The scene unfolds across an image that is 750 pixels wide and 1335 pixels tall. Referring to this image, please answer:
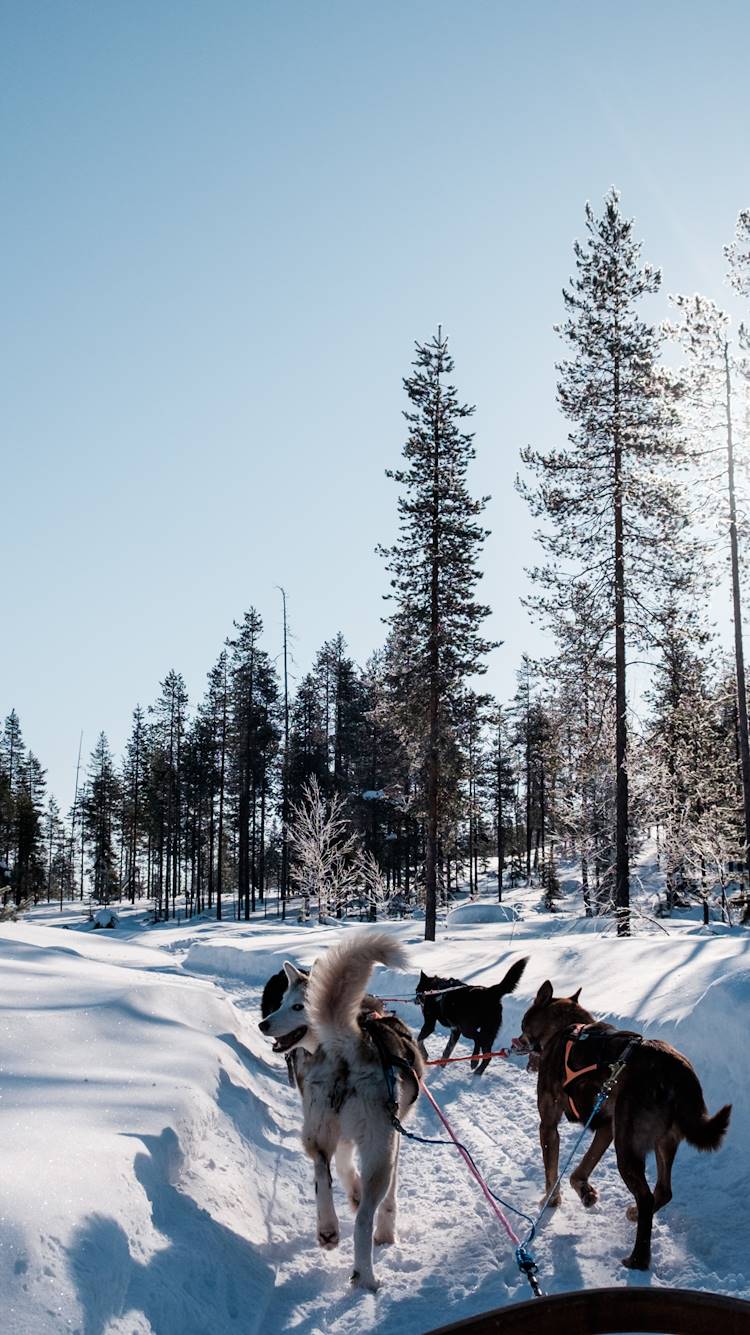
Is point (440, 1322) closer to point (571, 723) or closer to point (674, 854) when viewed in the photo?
point (571, 723)

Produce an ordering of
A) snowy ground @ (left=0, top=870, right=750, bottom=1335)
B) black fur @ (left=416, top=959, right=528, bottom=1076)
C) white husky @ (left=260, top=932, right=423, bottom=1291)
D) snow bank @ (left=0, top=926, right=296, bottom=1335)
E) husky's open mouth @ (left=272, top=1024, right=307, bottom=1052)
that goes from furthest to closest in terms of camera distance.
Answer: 1. black fur @ (left=416, top=959, right=528, bottom=1076)
2. husky's open mouth @ (left=272, top=1024, right=307, bottom=1052)
3. white husky @ (left=260, top=932, right=423, bottom=1291)
4. snowy ground @ (left=0, top=870, right=750, bottom=1335)
5. snow bank @ (left=0, top=926, right=296, bottom=1335)

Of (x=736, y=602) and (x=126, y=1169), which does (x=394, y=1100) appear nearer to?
(x=126, y=1169)

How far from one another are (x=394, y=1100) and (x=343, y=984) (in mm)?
711

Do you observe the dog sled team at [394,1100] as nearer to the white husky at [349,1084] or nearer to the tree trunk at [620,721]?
the white husky at [349,1084]

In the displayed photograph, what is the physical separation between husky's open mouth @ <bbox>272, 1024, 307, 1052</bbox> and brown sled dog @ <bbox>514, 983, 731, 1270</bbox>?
165 centimetres

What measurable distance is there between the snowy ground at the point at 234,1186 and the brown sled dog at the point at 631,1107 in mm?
293

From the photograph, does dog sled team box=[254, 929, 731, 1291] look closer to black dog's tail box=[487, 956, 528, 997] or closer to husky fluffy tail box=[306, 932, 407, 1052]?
husky fluffy tail box=[306, 932, 407, 1052]

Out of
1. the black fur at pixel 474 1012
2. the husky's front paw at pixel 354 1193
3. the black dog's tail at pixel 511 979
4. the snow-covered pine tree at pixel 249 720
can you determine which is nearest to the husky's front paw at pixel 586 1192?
the husky's front paw at pixel 354 1193

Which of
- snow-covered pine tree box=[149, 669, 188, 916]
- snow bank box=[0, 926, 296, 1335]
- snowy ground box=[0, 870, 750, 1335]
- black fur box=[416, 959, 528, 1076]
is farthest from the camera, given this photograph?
snow-covered pine tree box=[149, 669, 188, 916]

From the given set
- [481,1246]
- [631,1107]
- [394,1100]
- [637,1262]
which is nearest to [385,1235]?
[481,1246]

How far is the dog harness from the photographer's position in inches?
185

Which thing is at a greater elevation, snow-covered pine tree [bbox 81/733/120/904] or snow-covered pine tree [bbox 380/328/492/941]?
snow-covered pine tree [bbox 380/328/492/941]

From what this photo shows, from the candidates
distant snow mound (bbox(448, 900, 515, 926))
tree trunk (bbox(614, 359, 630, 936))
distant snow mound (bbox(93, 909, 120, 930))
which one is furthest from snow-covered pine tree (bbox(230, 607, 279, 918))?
tree trunk (bbox(614, 359, 630, 936))

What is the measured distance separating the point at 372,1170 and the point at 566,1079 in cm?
148
